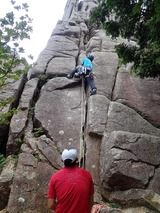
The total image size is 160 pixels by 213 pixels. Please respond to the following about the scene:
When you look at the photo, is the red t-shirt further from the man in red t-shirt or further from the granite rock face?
the granite rock face

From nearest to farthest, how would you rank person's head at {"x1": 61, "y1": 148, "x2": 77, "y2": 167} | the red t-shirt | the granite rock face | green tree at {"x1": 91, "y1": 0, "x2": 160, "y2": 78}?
1. the red t-shirt
2. person's head at {"x1": 61, "y1": 148, "x2": 77, "y2": 167}
3. green tree at {"x1": 91, "y1": 0, "x2": 160, "y2": 78}
4. the granite rock face

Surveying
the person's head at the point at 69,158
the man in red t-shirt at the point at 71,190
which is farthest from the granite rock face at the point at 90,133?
the person's head at the point at 69,158

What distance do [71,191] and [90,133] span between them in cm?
514

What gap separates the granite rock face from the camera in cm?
723

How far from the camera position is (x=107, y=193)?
24.6ft

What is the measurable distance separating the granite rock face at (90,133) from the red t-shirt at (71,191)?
7.25ft

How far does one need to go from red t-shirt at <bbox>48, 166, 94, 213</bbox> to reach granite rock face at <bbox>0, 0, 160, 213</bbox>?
221cm

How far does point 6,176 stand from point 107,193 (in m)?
3.17

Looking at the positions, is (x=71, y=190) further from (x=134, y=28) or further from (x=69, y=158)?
(x=134, y=28)

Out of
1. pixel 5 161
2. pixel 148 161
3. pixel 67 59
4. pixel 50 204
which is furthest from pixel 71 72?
pixel 50 204

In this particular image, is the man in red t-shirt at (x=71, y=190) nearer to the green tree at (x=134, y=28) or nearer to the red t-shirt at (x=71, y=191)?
the red t-shirt at (x=71, y=191)

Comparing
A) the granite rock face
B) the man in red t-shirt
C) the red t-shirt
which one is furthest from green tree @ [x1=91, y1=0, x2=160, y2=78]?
the red t-shirt

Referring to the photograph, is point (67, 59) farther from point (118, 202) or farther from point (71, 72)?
point (118, 202)

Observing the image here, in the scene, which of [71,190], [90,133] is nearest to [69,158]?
[71,190]
